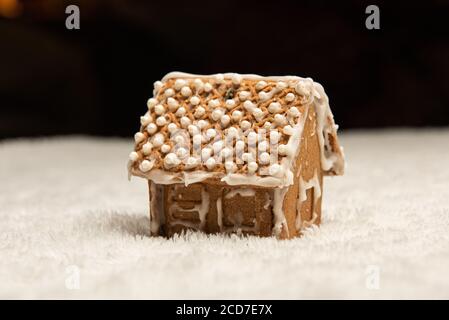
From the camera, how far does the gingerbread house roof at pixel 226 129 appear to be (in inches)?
63.2

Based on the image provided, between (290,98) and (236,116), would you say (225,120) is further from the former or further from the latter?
(290,98)

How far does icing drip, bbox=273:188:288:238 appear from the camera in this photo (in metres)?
1.62

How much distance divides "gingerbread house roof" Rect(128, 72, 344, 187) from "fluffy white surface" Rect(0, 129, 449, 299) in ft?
0.49

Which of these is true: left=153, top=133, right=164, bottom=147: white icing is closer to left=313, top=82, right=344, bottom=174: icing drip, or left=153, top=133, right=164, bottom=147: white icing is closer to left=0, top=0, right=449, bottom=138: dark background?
left=313, top=82, right=344, bottom=174: icing drip

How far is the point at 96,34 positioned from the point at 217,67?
0.78 meters

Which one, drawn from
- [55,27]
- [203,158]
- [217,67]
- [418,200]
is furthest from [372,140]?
[203,158]

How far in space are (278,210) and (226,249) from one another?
0.15m

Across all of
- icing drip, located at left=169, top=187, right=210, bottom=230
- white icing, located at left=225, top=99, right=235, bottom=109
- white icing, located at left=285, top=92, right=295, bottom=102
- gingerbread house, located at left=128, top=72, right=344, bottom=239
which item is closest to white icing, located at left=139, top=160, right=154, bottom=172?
gingerbread house, located at left=128, top=72, right=344, bottom=239

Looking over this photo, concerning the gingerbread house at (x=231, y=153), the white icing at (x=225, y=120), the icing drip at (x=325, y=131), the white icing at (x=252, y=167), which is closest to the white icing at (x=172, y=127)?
the gingerbread house at (x=231, y=153)

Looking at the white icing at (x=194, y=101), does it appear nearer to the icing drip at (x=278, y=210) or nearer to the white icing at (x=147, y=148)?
the white icing at (x=147, y=148)

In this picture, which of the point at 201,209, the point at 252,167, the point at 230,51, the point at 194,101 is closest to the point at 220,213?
the point at 201,209

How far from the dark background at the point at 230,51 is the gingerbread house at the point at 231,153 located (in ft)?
9.73

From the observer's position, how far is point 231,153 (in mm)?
1629
